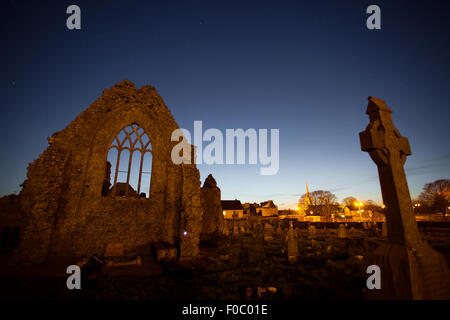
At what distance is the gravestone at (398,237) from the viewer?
3000 mm

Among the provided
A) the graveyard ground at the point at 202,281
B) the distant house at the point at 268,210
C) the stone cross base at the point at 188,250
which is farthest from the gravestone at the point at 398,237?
the distant house at the point at 268,210

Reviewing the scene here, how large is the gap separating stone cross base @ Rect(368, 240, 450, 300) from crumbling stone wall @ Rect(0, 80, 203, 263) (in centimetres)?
754

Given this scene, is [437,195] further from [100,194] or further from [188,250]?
[100,194]

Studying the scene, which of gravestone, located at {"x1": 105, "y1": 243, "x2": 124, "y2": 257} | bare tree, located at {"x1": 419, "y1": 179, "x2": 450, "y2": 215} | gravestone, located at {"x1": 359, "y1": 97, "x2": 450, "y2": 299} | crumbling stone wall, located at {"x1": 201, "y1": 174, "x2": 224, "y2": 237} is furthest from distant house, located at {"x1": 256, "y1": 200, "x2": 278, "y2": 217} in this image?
gravestone, located at {"x1": 359, "y1": 97, "x2": 450, "y2": 299}

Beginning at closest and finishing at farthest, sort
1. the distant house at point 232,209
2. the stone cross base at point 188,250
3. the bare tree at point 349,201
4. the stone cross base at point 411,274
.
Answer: the stone cross base at point 411,274 < the stone cross base at point 188,250 < the distant house at point 232,209 < the bare tree at point 349,201

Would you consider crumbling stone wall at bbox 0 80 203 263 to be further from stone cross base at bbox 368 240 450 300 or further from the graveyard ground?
stone cross base at bbox 368 240 450 300

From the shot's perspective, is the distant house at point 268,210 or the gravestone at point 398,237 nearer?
the gravestone at point 398,237

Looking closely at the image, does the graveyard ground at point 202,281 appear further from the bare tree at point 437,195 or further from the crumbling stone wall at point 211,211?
the bare tree at point 437,195

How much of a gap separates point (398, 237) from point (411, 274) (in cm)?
58

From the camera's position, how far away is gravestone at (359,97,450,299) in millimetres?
3000
